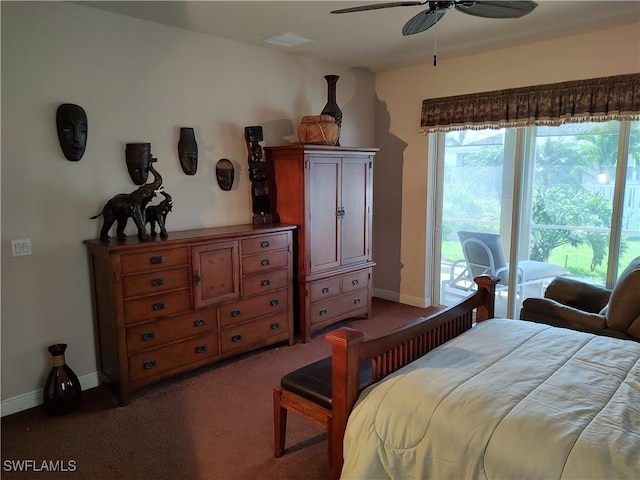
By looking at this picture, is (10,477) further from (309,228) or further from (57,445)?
(309,228)

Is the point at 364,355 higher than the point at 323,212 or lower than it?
lower

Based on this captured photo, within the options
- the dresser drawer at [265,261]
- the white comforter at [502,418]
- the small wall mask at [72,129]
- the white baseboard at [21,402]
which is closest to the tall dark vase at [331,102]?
the dresser drawer at [265,261]

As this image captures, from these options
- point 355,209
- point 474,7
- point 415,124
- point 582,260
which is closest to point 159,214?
point 355,209

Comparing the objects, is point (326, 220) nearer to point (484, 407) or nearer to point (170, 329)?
point (170, 329)

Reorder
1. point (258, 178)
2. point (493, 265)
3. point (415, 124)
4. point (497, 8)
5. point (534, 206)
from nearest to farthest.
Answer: point (497, 8)
point (258, 178)
point (534, 206)
point (493, 265)
point (415, 124)

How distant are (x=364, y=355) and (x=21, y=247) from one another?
2.27 m

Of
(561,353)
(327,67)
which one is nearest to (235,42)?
(327,67)

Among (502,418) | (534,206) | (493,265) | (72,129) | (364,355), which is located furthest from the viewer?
(493,265)

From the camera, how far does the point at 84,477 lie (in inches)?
88.5

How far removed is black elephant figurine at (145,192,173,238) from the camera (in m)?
3.17

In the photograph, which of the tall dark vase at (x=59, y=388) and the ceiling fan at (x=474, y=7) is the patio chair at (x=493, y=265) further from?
the tall dark vase at (x=59, y=388)

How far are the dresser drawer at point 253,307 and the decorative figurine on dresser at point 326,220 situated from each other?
0.24m

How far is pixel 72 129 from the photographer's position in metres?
2.90

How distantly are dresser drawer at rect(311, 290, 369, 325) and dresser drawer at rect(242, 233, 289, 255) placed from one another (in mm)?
674
